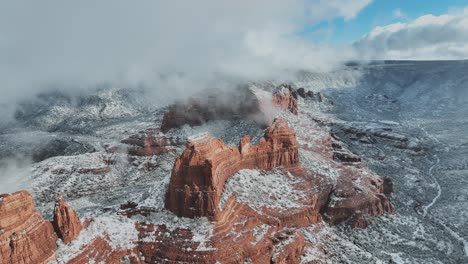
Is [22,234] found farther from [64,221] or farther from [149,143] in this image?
[149,143]

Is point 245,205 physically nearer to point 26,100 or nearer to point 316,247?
point 316,247

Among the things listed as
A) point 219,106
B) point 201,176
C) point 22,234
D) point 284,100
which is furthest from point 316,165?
point 22,234

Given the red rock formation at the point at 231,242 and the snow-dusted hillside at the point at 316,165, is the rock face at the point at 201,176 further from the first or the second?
the red rock formation at the point at 231,242

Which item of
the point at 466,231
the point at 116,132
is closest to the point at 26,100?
the point at 116,132

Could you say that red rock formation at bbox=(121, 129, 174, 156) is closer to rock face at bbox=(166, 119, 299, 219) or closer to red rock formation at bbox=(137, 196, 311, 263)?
rock face at bbox=(166, 119, 299, 219)

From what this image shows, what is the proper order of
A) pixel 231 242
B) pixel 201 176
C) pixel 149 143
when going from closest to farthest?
1. pixel 231 242
2. pixel 201 176
3. pixel 149 143

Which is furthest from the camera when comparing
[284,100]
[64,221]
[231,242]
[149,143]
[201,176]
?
[284,100]

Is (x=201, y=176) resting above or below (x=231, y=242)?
above

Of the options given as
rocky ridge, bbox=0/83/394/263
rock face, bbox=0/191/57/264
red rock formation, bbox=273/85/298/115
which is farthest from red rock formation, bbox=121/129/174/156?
rock face, bbox=0/191/57/264

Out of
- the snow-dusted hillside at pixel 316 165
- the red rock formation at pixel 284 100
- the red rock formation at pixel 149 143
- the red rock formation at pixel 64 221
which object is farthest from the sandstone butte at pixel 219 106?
the red rock formation at pixel 64 221
